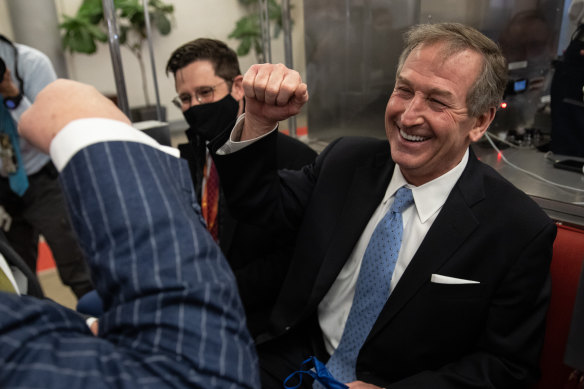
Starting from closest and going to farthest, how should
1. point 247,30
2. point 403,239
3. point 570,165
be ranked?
point 403,239, point 570,165, point 247,30

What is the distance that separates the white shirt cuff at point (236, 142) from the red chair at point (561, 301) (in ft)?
2.70

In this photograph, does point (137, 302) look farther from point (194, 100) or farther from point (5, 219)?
point (5, 219)

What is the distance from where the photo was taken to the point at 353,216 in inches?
47.7

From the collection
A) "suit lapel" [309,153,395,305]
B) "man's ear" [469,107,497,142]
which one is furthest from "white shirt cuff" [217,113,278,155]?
"man's ear" [469,107,497,142]

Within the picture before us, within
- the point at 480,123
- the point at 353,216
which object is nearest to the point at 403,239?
the point at 353,216

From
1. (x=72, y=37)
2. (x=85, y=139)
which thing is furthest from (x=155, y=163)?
(x=72, y=37)

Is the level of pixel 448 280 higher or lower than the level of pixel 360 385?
higher

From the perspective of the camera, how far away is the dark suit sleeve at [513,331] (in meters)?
1.01

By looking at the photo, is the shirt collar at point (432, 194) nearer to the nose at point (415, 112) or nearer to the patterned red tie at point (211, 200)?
the nose at point (415, 112)

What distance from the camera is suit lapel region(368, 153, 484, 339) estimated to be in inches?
41.6

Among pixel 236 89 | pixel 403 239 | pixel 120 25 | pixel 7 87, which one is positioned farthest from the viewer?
pixel 120 25

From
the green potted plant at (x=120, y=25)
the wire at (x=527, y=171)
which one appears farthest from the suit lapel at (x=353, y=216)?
the green potted plant at (x=120, y=25)

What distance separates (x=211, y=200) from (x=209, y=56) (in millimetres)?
599

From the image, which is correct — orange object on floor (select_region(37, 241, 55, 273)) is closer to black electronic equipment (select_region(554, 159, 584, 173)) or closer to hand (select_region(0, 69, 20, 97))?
hand (select_region(0, 69, 20, 97))
